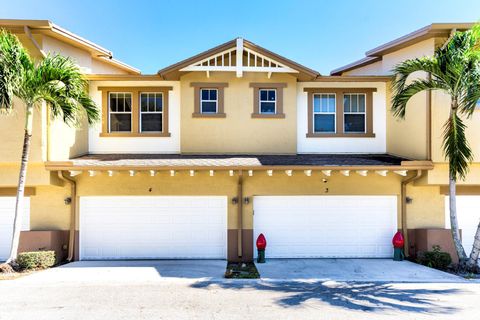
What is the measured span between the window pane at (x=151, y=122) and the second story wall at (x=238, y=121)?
1009 mm

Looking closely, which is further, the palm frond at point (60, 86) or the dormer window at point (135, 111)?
the dormer window at point (135, 111)

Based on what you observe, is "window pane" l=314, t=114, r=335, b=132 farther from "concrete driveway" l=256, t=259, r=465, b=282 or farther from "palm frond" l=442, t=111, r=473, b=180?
"concrete driveway" l=256, t=259, r=465, b=282

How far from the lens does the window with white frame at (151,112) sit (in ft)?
37.8

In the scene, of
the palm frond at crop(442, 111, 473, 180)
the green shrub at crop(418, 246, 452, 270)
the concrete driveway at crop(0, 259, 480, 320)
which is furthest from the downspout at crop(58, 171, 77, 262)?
the palm frond at crop(442, 111, 473, 180)

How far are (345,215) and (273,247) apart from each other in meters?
2.71

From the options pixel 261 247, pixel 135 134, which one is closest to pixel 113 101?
pixel 135 134

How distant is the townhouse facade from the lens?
9633mm

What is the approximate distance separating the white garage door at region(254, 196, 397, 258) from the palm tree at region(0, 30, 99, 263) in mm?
6550

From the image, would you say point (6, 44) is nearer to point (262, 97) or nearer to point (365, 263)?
point (262, 97)

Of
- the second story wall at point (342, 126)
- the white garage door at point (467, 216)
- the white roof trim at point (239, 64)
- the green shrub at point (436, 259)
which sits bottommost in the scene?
the green shrub at point (436, 259)

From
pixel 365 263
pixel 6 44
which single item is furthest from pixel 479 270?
pixel 6 44

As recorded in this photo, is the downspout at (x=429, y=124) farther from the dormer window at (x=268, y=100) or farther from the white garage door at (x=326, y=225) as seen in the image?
the dormer window at (x=268, y=100)

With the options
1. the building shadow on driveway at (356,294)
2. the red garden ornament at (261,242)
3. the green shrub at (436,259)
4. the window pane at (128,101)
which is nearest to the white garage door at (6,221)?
the window pane at (128,101)

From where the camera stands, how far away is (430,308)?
20.7 ft
